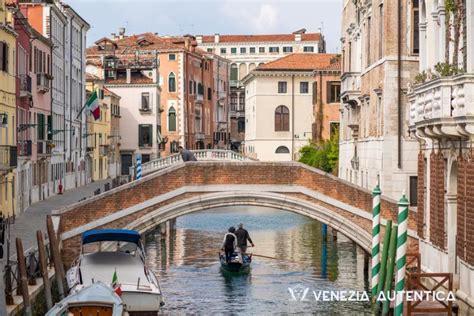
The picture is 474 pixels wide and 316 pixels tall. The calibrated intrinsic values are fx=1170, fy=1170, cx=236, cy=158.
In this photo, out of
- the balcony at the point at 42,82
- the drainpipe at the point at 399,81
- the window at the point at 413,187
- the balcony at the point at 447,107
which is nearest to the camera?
the balcony at the point at 447,107

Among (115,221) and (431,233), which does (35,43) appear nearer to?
(115,221)

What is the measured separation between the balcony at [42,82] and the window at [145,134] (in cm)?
2233

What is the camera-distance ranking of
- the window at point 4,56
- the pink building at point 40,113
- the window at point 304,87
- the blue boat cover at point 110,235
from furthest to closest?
the window at point 304,87
the pink building at point 40,113
the window at point 4,56
the blue boat cover at point 110,235

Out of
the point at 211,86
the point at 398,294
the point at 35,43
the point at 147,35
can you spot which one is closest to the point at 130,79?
the point at 147,35

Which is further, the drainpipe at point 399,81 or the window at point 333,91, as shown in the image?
the window at point 333,91

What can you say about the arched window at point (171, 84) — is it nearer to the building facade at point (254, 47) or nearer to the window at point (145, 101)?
the window at point (145, 101)

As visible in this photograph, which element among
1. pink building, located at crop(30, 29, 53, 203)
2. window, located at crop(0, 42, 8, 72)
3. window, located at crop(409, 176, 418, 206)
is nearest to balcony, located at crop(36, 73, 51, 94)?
pink building, located at crop(30, 29, 53, 203)

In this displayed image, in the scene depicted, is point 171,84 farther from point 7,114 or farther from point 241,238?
point 241,238

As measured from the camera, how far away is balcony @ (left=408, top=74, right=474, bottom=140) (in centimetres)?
1414

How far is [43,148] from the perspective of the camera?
117 ft

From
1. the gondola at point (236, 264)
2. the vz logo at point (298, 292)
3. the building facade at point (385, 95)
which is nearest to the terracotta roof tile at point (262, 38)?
the building facade at point (385, 95)

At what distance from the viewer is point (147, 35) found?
64.5 metres

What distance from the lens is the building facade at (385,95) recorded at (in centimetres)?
2347

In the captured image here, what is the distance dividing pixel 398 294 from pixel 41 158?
2209 centimetres
